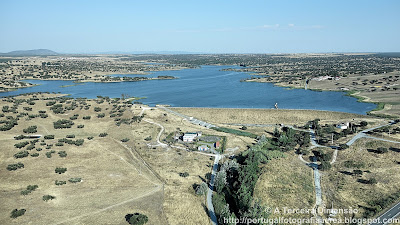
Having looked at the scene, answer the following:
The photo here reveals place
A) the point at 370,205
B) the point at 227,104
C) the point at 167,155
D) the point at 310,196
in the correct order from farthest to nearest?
the point at 227,104 → the point at 167,155 → the point at 310,196 → the point at 370,205

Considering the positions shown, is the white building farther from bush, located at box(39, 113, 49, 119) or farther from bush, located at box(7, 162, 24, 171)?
bush, located at box(39, 113, 49, 119)

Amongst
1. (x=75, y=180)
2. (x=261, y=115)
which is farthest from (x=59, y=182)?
(x=261, y=115)

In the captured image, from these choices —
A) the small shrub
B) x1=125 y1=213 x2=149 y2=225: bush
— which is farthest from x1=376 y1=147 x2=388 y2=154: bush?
the small shrub

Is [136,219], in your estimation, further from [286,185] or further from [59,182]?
[286,185]

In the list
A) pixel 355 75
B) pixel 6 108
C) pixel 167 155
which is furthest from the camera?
pixel 355 75

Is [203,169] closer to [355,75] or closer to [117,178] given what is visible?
[117,178]

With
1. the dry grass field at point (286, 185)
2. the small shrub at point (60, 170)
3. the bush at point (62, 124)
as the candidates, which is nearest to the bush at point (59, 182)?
the small shrub at point (60, 170)

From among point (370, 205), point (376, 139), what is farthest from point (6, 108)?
point (376, 139)

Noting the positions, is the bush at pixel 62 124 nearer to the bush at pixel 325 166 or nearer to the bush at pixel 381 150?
the bush at pixel 325 166
